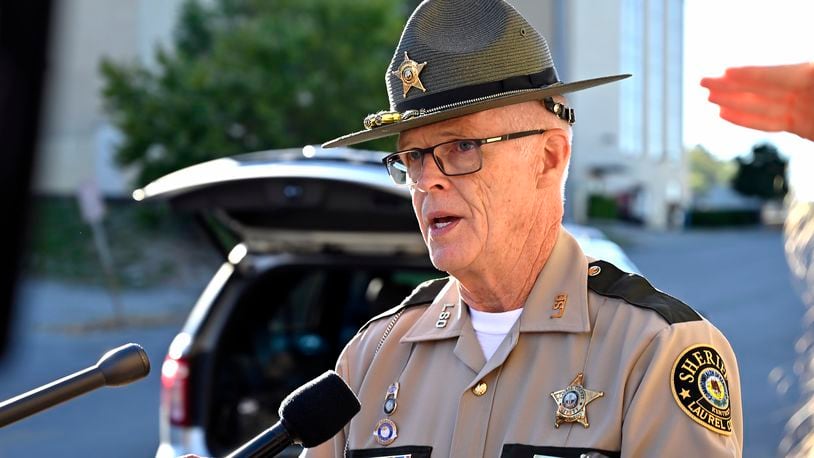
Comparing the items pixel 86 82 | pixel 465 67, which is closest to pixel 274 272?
pixel 465 67

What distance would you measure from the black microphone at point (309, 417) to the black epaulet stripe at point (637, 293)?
2.07 ft

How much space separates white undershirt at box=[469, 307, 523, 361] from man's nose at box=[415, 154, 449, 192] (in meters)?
0.31

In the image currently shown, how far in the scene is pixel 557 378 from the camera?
7.14 ft

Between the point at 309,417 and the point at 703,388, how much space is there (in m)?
0.74

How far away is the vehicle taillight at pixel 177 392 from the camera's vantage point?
499 centimetres

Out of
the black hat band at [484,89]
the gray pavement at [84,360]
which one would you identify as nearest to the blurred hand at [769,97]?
the black hat band at [484,89]

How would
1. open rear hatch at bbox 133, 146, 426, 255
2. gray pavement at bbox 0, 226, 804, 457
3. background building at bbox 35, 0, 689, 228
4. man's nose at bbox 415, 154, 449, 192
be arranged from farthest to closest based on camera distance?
background building at bbox 35, 0, 689, 228 < gray pavement at bbox 0, 226, 804, 457 < open rear hatch at bbox 133, 146, 426, 255 < man's nose at bbox 415, 154, 449, 192

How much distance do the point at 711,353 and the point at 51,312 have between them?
57.8 feet

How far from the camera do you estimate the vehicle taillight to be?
16.4 feet

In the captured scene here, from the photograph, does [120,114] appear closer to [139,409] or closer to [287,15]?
[287,15]

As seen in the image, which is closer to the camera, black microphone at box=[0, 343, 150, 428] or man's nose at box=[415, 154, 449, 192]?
black microphone at box=[0, 343, 150, 428]

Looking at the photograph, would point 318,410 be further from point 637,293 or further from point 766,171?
point 766,171

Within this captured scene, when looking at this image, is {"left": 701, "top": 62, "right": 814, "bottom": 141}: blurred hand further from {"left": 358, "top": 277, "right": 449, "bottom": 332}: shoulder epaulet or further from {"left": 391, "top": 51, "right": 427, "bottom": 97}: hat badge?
{"left": 358, "top": 277, "right": 449, "bottom": 332}: shoulder epaulet

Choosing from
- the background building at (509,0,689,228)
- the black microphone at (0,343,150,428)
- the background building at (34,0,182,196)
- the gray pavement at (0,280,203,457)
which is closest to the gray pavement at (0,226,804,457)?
the gray pavement at (0,280,203,457)
